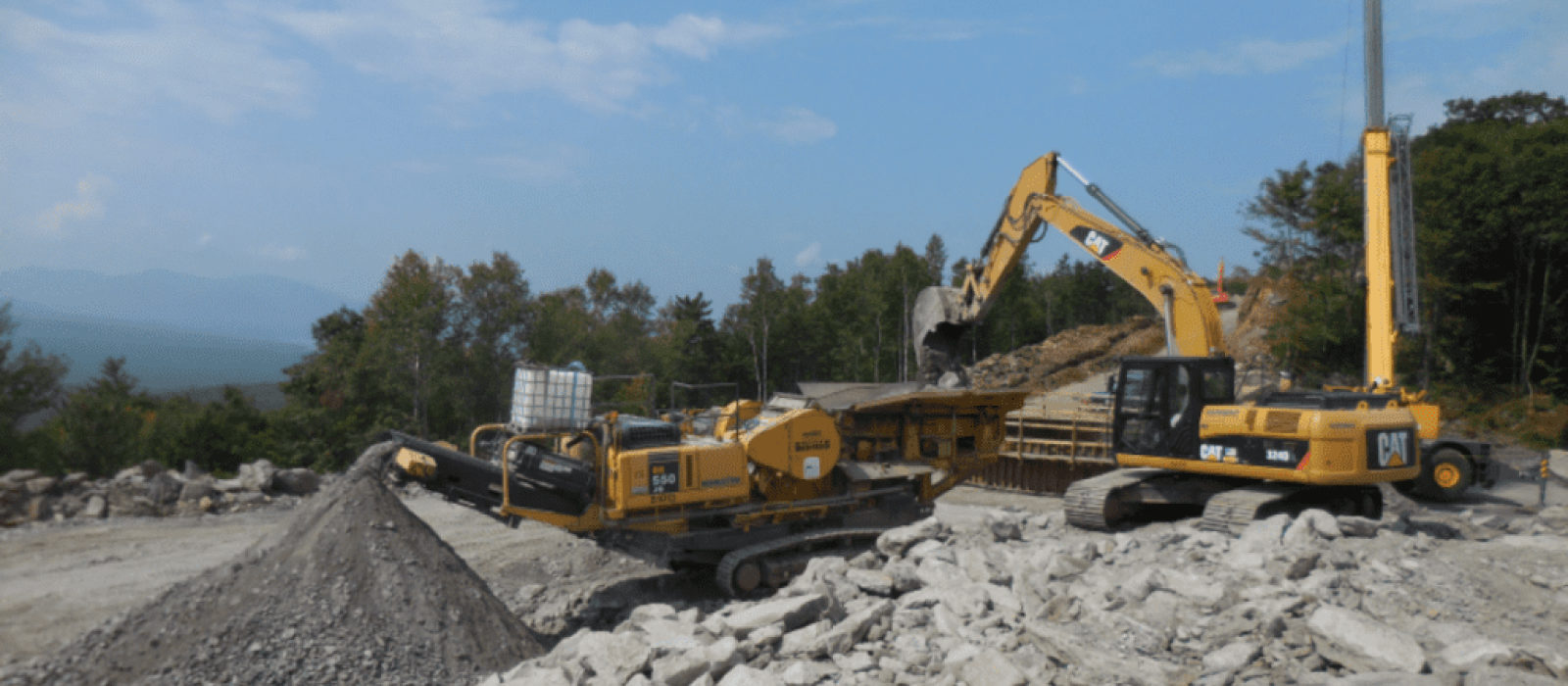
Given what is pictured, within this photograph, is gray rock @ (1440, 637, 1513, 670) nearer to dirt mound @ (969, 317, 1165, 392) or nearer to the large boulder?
the large boulder

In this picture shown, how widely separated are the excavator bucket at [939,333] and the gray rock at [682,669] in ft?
30.6

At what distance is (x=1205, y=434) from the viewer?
9812mm

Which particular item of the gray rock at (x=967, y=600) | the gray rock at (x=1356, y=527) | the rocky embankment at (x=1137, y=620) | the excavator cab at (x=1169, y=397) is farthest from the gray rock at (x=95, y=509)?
the gray rock at (x=1356, y=527)

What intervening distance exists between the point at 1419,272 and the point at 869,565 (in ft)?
79.2

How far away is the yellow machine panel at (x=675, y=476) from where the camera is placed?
356 inches

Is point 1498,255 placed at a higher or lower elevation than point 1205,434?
higher

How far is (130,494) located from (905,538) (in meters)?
12.1

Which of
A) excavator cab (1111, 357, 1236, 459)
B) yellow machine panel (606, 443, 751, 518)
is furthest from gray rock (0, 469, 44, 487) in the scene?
excavator cab (1111, 357, 1236, 459)

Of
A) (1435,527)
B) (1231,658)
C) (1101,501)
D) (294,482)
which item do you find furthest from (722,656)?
(294,482)

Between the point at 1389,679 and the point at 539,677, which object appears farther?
the point at 539,677

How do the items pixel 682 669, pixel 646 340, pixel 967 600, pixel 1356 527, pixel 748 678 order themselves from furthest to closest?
1. pixel 646 340
2. pixel 1356 527
3. pixel 967 600
4. pixel 682 669
5. pixel 748 678

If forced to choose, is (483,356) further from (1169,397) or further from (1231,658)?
(1231,658)

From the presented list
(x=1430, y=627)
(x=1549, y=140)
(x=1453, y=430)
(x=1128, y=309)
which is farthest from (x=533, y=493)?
(x=1128, y=309)

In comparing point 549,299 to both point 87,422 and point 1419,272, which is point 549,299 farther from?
point 1419,272
